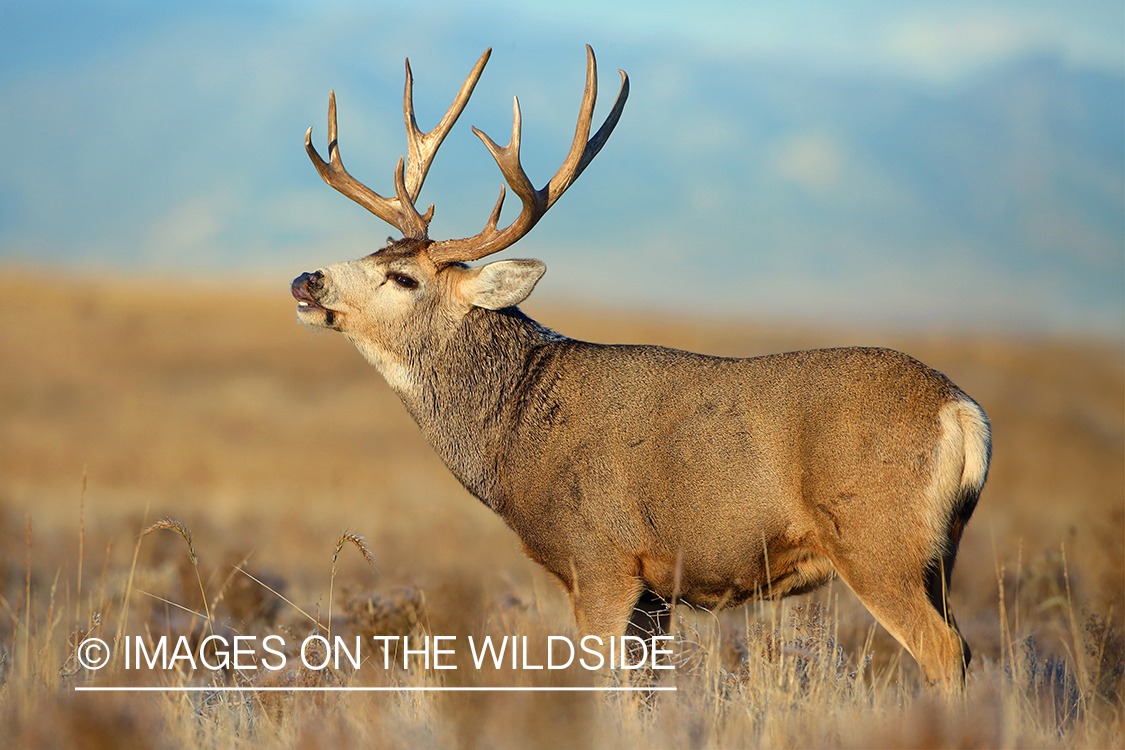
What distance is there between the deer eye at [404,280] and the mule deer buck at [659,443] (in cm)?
2

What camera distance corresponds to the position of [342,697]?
515 cm

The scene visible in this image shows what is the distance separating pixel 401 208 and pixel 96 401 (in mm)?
33618

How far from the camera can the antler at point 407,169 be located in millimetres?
7012

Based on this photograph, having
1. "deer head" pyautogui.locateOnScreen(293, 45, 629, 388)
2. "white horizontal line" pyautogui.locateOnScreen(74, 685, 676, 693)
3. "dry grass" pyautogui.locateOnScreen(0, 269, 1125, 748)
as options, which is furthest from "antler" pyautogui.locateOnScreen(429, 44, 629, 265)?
"white horizontal line" pyautogui.locateOnScreen(74, 685, 676, 693)

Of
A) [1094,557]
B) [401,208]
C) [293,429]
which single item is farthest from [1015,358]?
[401,208]

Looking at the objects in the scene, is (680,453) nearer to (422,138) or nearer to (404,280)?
(404,280)

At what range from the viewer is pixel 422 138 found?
7.31 m

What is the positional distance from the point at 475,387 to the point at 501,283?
0.64 m

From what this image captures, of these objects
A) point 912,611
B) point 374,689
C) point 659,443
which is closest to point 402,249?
point 659,443

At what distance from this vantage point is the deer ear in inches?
246

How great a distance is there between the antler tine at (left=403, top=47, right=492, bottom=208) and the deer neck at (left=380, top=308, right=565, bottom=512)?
1247 millimetres

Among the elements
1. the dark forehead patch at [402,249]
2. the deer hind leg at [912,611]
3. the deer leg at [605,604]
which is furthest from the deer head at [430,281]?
the deer hind leg at [912,611]

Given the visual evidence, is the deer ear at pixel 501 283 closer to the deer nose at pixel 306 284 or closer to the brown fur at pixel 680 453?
the brown fur at pixel 680 453

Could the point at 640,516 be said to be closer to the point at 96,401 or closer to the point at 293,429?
the point at 293,429
